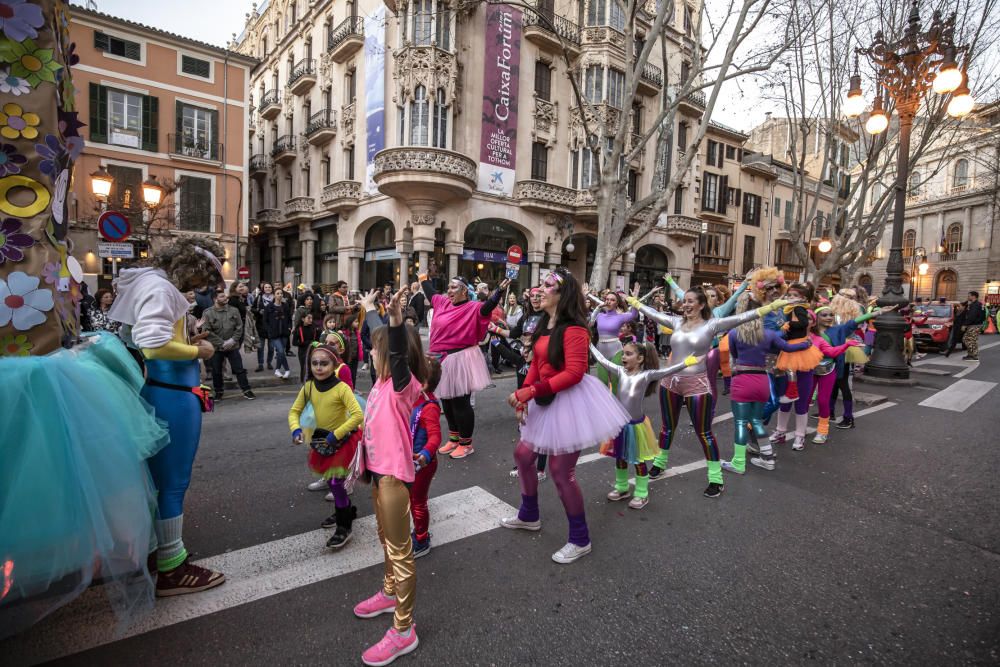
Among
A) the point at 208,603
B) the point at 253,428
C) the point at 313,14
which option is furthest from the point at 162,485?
the point at 313,14

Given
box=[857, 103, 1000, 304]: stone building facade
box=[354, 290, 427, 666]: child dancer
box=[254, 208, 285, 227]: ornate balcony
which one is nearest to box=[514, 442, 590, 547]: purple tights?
box=[354, 290, 427, 666]: child dancer

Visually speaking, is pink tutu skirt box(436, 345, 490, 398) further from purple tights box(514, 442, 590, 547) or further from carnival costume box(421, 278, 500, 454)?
purple tights box(514, 442, 590, 547)

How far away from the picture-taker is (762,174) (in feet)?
118

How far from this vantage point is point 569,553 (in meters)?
3.43

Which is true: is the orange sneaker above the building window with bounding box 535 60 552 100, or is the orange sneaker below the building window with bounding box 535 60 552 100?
below

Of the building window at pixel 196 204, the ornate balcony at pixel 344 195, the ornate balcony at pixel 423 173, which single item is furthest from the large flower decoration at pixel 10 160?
the building window at pixel 196 204

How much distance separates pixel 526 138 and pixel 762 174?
22594mm

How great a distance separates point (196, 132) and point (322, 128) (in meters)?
6.39

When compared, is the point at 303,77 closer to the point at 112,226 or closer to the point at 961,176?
the point at 112,226

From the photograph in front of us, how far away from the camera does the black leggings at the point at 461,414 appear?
5.64 meters

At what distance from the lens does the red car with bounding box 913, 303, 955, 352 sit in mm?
17672

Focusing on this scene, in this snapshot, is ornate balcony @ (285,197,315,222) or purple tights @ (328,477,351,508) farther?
ornate balcony @ (285,197,315,222)

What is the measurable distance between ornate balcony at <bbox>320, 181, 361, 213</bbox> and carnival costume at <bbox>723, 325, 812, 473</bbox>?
21.6 m

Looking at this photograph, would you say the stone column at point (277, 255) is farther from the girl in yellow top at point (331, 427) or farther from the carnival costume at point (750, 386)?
the carnival costume at point (750, 386)
